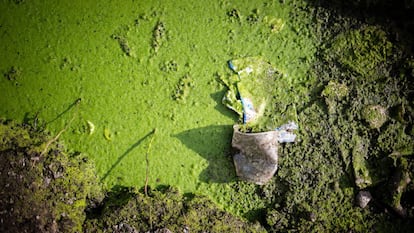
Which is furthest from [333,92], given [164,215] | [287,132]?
[164,215]

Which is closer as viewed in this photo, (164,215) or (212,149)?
(164,215)

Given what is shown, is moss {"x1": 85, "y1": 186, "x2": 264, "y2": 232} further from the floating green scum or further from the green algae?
the floating green scum

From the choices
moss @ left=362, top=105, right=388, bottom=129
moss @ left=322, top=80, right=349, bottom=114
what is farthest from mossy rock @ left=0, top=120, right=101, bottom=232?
moss @ left=362, top=105, right=388, bottom=129

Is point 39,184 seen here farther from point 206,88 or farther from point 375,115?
point 375,115

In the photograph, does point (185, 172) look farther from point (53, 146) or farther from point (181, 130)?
point (53, 146)

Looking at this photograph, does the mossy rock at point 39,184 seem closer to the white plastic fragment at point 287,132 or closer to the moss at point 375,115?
the white plastic fragment at point 287,132
